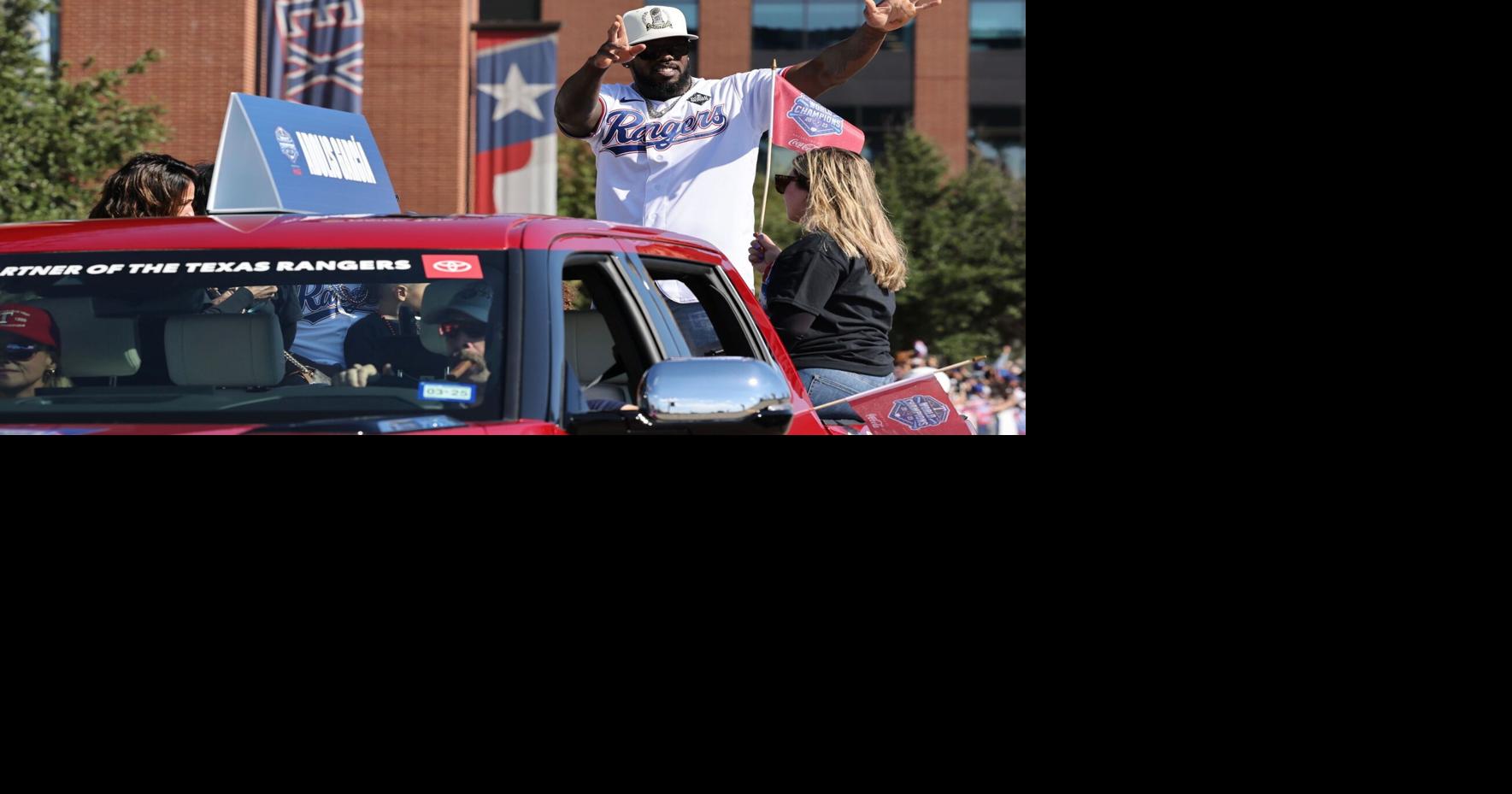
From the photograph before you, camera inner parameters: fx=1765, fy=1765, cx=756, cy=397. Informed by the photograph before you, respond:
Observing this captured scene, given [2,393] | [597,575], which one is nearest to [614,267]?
[2,393]

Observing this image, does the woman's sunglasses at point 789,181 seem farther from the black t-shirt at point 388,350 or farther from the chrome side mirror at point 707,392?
the chrome side mirror at point 707,392

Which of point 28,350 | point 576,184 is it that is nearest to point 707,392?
point 28,350

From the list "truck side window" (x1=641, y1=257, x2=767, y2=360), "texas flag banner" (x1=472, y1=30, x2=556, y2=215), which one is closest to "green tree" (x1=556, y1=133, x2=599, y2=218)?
"texas flag banner" (x1=472, y1=30, x2=556, y2=215)

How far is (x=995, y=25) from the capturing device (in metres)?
56.2

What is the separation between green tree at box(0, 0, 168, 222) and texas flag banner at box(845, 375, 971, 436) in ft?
51.8

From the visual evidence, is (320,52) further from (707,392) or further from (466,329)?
(707,392)

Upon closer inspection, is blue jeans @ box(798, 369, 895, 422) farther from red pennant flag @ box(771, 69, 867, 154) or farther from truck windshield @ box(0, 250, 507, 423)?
truck windshield @ box(0, 250, 507, 423)

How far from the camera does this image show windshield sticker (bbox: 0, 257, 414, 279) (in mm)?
3334

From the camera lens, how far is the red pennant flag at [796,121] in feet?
20.1

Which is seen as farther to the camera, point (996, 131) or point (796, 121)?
point (996, 131)

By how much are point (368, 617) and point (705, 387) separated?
1.17 m

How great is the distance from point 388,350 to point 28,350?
728mm

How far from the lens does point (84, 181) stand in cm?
1995

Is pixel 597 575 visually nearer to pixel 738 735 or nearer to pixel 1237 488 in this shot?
pixel 738 735
